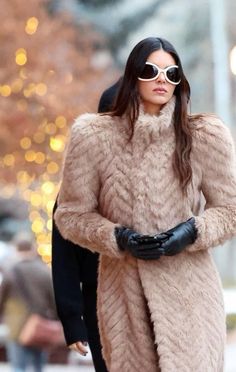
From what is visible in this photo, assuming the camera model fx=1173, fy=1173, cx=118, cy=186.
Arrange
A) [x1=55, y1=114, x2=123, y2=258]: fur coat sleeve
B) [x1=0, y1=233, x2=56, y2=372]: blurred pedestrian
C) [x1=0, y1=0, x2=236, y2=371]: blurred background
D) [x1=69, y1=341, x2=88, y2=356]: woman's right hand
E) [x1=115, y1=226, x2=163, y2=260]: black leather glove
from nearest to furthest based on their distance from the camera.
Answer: [x1=115, y1=226, x2=163, y2=260]: black leather glove, [x1=55, y1=114, x2=123, y2=258]: fur coat sleeve, [x1=69, y1=341, x2=88, y2=356]: woman's right hand, [x1=0, y1=233, x2=56, y2=372]: blurred pedestrian, [x1=0, y1=0, x2=236, y2=371]: blurred background

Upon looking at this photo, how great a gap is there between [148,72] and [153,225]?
18.1 inches

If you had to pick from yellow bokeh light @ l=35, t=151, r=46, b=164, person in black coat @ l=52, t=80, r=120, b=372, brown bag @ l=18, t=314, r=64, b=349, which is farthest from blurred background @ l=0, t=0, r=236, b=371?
person in black coat @ l=52, t=80, r=120, b=372

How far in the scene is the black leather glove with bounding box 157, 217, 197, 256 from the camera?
10.7 feet

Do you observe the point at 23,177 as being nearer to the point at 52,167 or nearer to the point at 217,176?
the point at 52,167

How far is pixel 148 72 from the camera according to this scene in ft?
Result: 11.4

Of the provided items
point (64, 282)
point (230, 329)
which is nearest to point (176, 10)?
point (230, 329)

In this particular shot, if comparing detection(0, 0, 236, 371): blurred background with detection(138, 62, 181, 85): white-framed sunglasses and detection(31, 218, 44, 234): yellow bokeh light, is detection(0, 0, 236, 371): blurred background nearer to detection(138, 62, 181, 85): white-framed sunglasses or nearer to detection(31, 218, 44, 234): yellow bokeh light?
detection(31, 218, 44, 234): yellow bokeh light

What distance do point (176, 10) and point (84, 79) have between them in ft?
2.85

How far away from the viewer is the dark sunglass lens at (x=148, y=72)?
346 cm

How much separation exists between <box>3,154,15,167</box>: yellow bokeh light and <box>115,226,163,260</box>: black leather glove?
16.6 feet

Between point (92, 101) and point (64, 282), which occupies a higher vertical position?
point (92, 101)

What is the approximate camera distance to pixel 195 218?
11.1 ft

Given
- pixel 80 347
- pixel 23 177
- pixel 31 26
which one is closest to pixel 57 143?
pixel 23 177

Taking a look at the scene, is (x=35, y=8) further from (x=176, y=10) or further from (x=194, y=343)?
(x=194, y=343)
